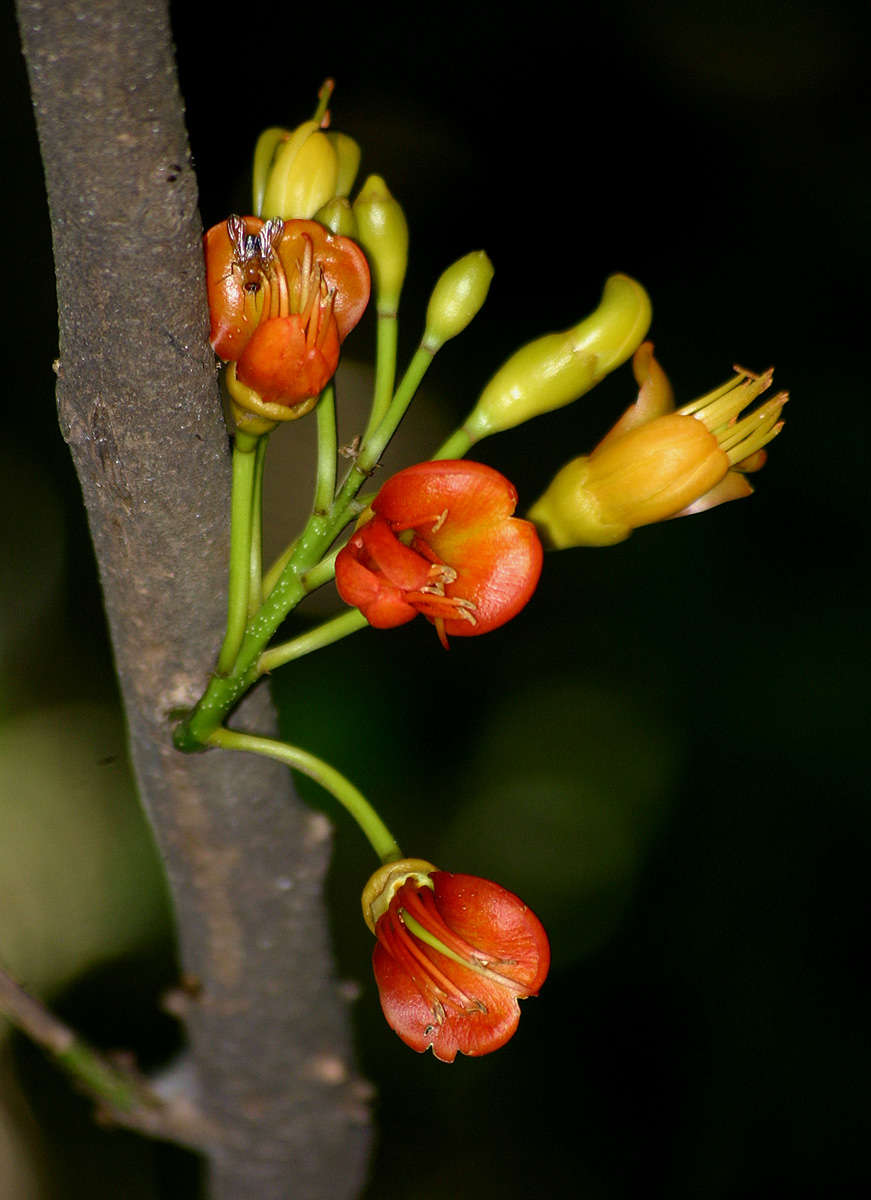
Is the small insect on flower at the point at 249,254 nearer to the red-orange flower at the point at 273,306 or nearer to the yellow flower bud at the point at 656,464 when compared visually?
the red-orange flower at the point at 273,306

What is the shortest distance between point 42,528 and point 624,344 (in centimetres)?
103

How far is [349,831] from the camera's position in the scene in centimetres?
155

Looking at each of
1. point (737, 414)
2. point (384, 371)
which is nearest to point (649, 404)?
point (737, 414)

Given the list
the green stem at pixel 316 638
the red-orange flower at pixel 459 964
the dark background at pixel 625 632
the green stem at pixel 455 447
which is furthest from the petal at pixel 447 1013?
the dark background at pixel 625 632

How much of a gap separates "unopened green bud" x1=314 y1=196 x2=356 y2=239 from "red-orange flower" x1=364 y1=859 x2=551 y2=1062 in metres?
0.37

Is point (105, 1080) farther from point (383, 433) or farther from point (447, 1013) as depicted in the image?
point (383, 433)

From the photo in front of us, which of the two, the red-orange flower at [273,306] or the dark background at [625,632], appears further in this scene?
the dark background at [625,632]

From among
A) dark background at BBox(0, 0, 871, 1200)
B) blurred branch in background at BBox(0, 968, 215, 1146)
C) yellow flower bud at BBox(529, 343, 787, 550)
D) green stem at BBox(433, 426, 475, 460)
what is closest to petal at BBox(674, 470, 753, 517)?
yellow flower bud at BBox(529, 343, 787, 550)

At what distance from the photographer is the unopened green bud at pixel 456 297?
59 cm

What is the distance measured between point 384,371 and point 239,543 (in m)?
0.13

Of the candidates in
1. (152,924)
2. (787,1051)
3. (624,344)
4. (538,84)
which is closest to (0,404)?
(152,924)

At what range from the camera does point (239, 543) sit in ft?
1.75

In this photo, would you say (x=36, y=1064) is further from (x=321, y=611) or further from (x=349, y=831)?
(x=321, y=611)

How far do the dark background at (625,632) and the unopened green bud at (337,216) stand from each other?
2.72ft
